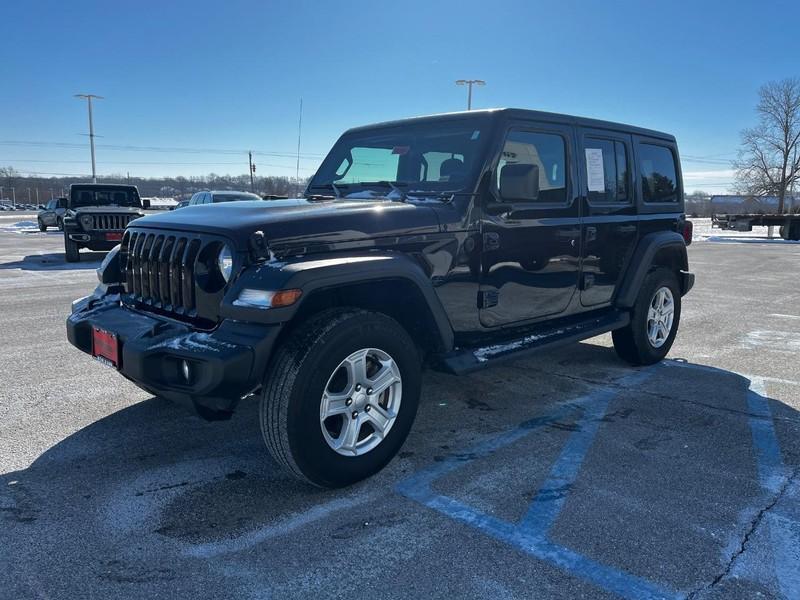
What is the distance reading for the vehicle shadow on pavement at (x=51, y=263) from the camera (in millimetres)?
12391

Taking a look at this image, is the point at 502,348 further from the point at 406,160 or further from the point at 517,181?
the point at 406,160

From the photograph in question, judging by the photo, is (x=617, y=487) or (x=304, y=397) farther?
(x=617, y=487)

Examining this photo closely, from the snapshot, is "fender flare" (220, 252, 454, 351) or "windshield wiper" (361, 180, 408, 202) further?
"windshield wiper" (361, 180, 408, 202)

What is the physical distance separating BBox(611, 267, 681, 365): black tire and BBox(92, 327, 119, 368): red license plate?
13.1 feet

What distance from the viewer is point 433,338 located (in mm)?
3410

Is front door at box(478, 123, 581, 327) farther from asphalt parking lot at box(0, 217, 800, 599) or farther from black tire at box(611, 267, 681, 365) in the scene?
black tire at box(611, 267, 681, 365)

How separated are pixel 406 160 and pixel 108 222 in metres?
11.0

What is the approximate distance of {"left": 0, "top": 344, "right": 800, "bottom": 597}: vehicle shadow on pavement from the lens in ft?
7.66

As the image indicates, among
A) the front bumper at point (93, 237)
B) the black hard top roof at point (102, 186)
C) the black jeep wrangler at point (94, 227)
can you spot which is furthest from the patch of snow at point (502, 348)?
the black hard top roof at point (102, 186)

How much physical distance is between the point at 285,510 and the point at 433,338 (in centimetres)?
124

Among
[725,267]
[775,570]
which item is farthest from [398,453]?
[725,267]

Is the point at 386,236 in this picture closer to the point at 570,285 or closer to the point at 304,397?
the point at 304,397

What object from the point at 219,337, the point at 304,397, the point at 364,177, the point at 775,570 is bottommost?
the point at 775,570

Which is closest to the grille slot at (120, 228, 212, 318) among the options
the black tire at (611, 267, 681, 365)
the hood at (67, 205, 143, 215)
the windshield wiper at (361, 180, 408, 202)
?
the windshield wiper at (361, 180, 408, 202)
